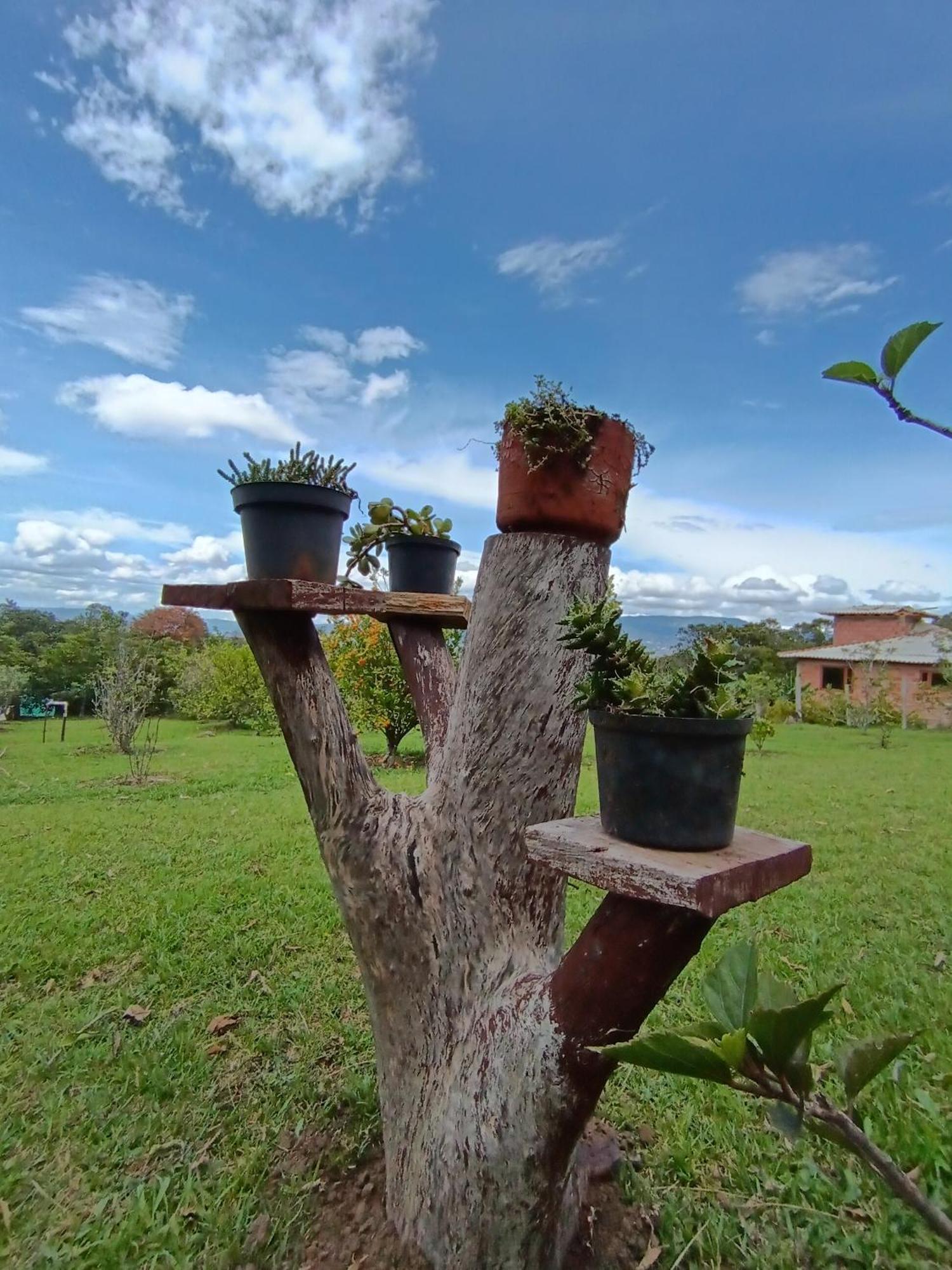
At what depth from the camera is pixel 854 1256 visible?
4.74 ft

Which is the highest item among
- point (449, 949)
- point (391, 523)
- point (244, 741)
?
point (391, 523)

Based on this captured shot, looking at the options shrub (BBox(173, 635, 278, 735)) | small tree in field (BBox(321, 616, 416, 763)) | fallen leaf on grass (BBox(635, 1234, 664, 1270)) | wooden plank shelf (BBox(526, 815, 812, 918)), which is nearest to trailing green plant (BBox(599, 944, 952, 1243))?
wooden plank shelf (BBox(526, 815, 812, 918))

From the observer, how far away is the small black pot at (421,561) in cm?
205

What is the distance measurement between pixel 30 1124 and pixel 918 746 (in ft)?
Result: 42.1

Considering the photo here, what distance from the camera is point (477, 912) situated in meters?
1.46

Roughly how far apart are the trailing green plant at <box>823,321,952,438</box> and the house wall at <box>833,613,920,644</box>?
2563 cm

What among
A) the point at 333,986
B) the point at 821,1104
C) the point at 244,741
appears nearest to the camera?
the point at 821,1104

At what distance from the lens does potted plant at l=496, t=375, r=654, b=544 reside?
4.51ft

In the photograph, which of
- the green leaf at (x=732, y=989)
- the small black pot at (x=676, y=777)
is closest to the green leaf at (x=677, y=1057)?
the green leaf at (x=732, y=989)

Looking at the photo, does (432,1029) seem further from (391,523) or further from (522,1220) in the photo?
(391,523)

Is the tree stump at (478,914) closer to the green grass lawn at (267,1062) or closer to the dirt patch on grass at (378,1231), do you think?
the dirt patch on grass at (378,1231)

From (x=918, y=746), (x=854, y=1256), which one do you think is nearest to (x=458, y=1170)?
(x=854, y=1256)

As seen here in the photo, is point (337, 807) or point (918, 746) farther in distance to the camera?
point (918, 746)

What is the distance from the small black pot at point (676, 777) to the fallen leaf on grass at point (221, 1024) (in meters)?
1.95
